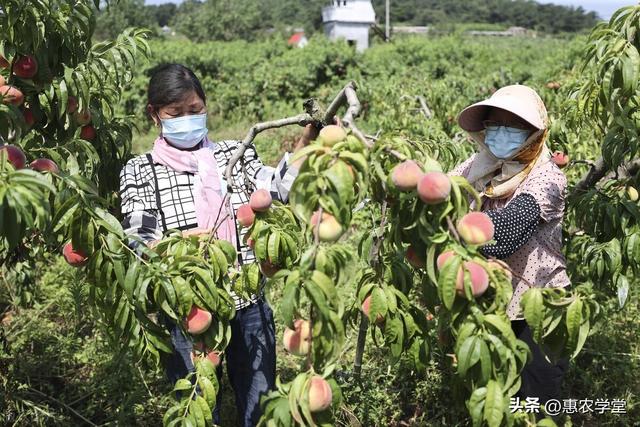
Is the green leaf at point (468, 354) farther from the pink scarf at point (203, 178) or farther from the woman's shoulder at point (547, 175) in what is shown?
the pink scarf at point (203, 178)

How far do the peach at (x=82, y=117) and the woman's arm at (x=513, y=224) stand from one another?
138 cm

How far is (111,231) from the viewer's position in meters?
1.57

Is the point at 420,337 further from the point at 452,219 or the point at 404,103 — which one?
the point at 404,103

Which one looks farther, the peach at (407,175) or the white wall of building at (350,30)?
the white wall of building at (350,30)

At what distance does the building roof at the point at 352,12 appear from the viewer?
31.7m

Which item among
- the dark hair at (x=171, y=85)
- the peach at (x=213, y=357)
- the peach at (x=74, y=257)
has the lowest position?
the peach at (x=213, y=357)

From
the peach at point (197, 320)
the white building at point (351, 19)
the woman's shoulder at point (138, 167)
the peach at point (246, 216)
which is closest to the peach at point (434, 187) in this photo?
the peach at point (246, 216)

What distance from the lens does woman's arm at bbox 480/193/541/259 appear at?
1.88 metres

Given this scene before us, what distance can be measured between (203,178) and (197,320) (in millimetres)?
611

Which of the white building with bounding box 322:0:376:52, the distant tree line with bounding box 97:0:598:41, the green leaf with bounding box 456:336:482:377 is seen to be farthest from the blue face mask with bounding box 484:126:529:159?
the distant tree line with bounding box 97:0:598:41

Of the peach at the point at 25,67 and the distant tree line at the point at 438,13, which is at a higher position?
the peach at the point at 25,67

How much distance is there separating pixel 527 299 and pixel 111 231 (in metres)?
1.02

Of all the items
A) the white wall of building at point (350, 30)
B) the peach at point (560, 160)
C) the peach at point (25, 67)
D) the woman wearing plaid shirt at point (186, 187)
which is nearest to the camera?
the peach at point (25, 67)

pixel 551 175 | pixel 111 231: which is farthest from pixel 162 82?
pixel 551 175
